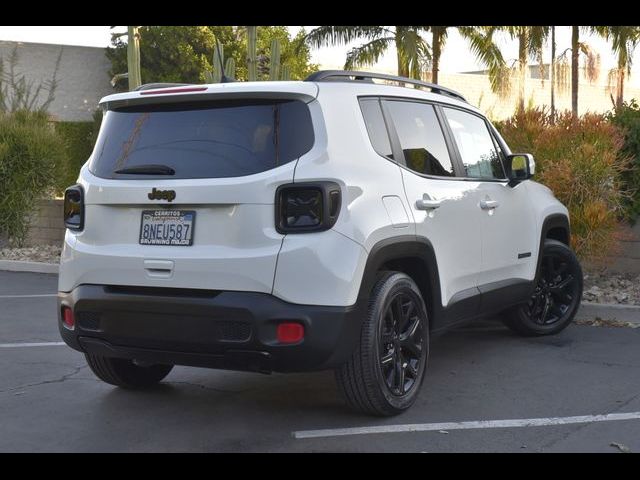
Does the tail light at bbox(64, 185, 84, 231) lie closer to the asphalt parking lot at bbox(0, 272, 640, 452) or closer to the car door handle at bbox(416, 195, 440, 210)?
the asphalt parking lot at bbox(0, 272, 640, 452)

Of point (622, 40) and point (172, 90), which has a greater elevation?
point (622, 40)

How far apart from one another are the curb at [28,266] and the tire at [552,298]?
7204 mm

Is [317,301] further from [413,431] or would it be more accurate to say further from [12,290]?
[12,290]

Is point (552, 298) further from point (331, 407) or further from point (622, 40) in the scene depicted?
point (622, 40)

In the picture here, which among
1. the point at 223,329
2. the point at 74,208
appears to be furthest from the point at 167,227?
Answer: the point at 74,208

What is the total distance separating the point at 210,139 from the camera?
488cm

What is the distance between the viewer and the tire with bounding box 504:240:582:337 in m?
7.51

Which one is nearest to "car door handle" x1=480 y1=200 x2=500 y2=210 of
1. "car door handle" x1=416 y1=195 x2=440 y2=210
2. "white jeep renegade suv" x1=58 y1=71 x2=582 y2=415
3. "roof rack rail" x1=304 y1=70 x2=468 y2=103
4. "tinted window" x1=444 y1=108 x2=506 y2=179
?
"tinted window" x1=444 y1=108 x2=506 y2=179

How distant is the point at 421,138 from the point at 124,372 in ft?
7.61

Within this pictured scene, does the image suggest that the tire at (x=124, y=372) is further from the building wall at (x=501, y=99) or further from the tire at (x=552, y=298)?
the building wall at (x=501, y=99)

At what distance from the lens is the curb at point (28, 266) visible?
1271 cm

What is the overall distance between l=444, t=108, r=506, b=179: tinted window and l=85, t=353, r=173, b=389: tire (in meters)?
2.40
